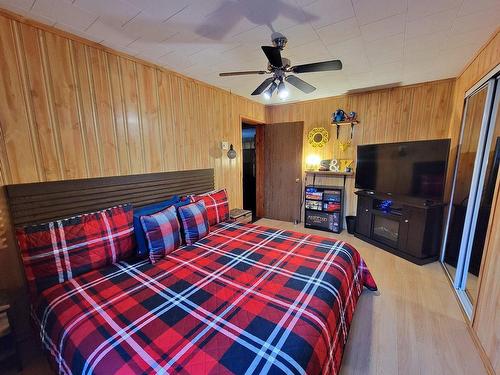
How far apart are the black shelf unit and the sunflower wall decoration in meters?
0.80

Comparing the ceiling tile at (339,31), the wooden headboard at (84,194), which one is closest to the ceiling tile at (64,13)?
the wooden headboard at (84,194)

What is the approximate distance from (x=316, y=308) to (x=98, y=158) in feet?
7.08

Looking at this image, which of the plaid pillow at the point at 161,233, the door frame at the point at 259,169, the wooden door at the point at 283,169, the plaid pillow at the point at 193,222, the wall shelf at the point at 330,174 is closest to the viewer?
the plaid pillow at the point at 161,233

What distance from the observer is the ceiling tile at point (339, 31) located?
1.68 meters

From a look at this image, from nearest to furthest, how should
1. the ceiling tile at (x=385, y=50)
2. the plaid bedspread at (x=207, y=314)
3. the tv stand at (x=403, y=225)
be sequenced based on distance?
1. the plaid bedspread at (x=207, y=314)
2. the ceiling tile at (x=385, y=50)
3. the tv stand at (x=403, y=225)

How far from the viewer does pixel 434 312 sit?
1.96 m

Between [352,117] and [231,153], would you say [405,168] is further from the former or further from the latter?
[231,153]

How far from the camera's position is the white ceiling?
4.75 feet

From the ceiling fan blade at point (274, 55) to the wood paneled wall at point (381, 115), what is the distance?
8.21ft

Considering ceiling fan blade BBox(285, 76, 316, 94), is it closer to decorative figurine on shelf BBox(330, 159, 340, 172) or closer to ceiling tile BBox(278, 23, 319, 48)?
ceiling tile BBox(278, 23, 319, 48)

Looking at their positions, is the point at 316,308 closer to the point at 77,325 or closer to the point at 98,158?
the point at 77,325

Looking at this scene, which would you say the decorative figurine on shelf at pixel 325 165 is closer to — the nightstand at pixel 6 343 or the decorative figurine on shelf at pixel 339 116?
the decorative figurine on shelf at pixel 339 116

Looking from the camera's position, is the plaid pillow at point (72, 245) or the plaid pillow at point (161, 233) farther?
the plaid pillow at point (161, 233)

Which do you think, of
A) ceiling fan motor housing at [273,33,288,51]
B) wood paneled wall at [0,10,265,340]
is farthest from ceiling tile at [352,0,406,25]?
wood paneled wall at [0,10,265,340]
